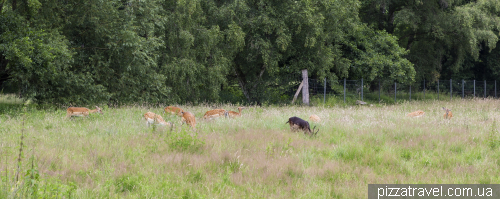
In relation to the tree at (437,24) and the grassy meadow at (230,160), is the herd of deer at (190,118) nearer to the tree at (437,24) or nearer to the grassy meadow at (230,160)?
the grassy meadow at (230,160)

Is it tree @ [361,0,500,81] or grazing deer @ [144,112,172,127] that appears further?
tree @ [361,0,500,81]

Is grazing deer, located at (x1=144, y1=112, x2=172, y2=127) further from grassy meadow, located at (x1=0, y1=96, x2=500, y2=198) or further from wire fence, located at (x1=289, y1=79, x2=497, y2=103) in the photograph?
wire fence, located at (x1=289, y1=79, x2=497, y2=103)

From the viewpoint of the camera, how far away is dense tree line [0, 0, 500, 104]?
1635 centimetres

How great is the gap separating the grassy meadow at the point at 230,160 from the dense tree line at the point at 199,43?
7277mm

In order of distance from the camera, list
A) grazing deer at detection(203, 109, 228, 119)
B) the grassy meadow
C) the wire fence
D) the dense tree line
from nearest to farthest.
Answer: the grassy meadow → grazing deer at detection(203, 109, 228, 119) → the dense tree line → the wire fence

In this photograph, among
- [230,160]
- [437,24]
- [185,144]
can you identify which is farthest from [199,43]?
[437,24]

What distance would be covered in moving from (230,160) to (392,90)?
27.1 m

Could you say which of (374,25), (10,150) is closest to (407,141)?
(10,150)

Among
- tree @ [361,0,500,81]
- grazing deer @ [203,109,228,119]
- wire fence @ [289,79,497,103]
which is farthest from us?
tree @ [361,0,500,81]

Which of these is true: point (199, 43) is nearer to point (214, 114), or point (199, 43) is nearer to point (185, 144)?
point (214, 114)

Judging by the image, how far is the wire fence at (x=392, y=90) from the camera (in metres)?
26.6

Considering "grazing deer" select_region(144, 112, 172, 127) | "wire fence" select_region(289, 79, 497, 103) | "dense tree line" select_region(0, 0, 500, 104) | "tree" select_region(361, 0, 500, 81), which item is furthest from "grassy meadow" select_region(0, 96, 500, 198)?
"tree" select_region(361, 0, 500, 81)

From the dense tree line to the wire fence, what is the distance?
1056 mm

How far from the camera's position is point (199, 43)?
22.7m
